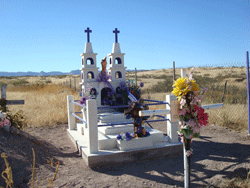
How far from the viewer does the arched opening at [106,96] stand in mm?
6703

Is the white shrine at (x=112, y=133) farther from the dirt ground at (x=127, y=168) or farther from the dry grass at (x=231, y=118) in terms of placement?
the dry grass at (x=231, y=118)

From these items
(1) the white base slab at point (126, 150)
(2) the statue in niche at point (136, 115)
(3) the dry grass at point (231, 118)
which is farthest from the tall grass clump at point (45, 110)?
(3) the dry grass at point (231, 118)

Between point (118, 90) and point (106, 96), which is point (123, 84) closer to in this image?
point (118, 90)

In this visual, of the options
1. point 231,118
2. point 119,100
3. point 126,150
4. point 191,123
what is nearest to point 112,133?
point 126,150

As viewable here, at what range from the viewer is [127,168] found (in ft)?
14.9

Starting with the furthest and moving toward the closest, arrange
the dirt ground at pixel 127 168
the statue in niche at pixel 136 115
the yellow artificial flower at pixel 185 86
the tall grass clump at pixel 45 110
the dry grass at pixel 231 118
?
1. the tall grass clump at pixel 45 110
2. the dry grass at pixel 231 118
3. the statue in niche at pixel 136 115
4. the dirt ground at pixel 127 168
5. the yellow artificial flower at pixel 185 86

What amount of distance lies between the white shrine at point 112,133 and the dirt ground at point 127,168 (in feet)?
0.60

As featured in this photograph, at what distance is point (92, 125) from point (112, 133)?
1.08m

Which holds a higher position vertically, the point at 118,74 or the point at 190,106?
the point at 118,74

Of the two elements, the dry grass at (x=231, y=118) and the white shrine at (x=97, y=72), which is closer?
the white shrine at (x=97, y=72)

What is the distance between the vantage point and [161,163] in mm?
4766

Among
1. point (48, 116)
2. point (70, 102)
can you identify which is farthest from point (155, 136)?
point (48, 116)

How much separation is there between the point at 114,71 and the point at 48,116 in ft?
15.0

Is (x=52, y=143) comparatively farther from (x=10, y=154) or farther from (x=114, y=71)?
(x=114, y=71)
